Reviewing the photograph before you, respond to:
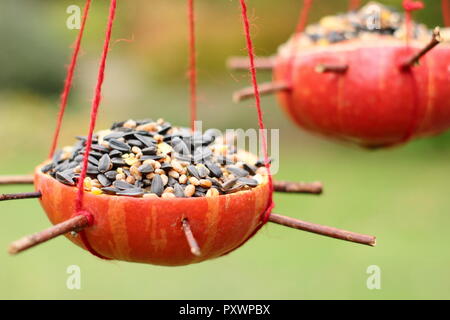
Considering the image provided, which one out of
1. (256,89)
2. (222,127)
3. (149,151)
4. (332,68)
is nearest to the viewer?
(256,89)

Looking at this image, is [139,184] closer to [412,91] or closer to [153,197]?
[153,197]

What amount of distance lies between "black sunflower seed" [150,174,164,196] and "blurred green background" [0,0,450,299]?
6.10 feet

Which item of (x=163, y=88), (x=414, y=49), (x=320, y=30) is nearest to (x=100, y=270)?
(x=320, y=30)

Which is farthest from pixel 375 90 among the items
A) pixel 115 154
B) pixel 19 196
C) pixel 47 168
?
pixel 19 196

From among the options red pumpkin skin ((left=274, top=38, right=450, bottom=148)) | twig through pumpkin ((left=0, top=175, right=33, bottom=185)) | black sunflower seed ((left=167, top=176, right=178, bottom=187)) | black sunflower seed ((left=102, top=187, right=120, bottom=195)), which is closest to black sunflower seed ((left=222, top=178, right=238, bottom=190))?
black sunflower seed ((left=167, top=176, right=178, bottom=187))

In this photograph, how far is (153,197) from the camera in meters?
1.28

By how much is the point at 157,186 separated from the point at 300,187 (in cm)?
38

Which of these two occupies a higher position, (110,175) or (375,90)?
(375,90)

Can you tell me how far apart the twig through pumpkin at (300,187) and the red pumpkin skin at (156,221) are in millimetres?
163

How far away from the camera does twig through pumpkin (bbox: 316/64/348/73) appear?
196cm

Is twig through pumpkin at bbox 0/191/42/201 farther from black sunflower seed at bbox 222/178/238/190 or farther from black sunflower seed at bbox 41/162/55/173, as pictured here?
black sunflower seed at bbox 222/178/238/190

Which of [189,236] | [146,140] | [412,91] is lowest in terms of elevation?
[189,236]

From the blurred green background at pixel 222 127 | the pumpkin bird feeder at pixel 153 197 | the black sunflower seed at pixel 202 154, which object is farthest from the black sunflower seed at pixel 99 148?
the blurred green background at pixel 222 127

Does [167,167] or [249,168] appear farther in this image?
[249,168]
